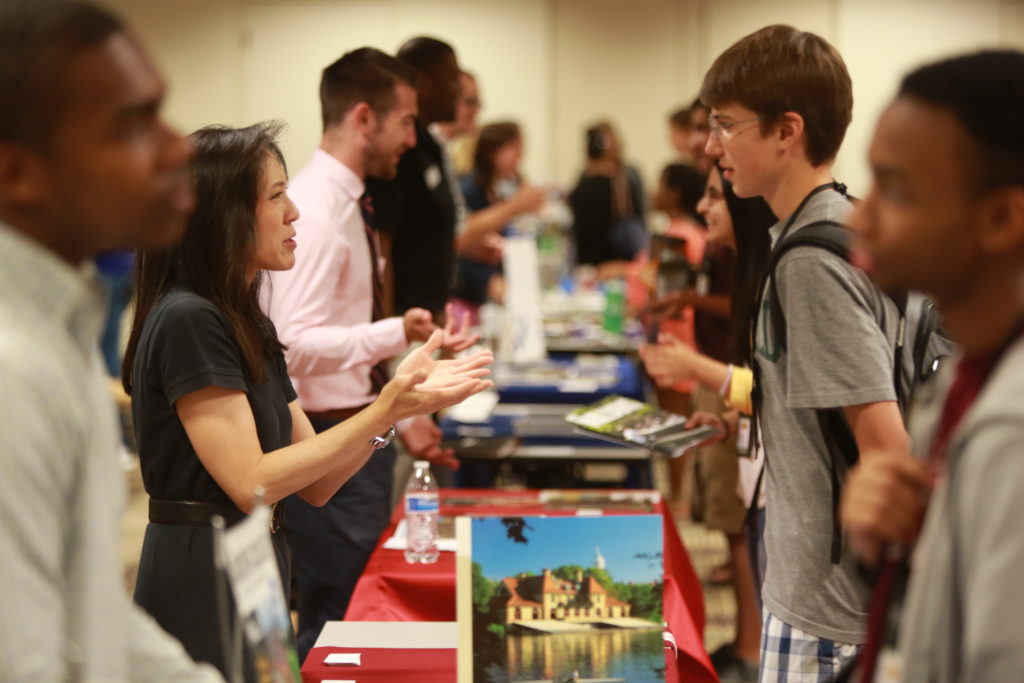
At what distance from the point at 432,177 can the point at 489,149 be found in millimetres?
3370

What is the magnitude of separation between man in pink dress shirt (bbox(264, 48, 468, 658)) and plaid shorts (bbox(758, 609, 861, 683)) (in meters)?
1.36

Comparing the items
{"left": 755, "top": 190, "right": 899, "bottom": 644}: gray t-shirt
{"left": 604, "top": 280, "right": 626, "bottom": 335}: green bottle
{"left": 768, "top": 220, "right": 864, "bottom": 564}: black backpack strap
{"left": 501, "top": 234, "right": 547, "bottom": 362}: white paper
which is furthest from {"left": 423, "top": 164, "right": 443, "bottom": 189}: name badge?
{"left": 604, "top": 280, "right": 626, "bottom": 335}: green bottle

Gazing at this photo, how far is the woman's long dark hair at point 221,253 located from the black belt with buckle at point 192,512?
212 millimetres

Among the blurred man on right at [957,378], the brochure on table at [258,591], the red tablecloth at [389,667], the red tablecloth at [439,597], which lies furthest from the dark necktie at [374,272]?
the blurred man on right at [957,378]

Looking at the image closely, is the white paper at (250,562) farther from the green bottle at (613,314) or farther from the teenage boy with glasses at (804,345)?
the green bottle at (613,314)

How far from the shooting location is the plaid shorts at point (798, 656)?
1779 mm

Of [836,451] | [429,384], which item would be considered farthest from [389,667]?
[836,451]

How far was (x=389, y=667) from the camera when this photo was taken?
1924mm

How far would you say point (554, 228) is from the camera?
8773mm

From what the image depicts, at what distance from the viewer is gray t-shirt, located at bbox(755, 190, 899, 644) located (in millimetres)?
1691

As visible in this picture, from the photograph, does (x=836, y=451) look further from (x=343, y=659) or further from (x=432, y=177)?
(x=432, y=177)

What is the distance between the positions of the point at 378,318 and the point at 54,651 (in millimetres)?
2215

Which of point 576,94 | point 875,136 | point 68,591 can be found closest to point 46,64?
point 68,591

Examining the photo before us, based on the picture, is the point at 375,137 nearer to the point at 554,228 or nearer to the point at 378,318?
the point at 378,318
